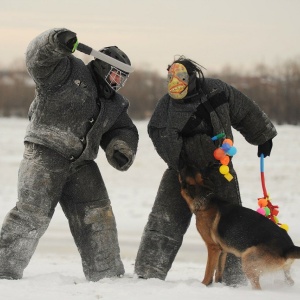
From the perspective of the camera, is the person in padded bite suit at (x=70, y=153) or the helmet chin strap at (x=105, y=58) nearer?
the helmet chin strap at (x=105, y=58)

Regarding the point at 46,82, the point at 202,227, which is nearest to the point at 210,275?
the point at 202,227

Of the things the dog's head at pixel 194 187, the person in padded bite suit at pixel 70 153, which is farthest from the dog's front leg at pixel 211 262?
the person in padded bite suit at pixel 70 153

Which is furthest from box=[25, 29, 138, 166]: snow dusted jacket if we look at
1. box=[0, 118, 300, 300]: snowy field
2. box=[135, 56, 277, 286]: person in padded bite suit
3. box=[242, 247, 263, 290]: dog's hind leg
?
box=[242, 247, 263, 290]: dog's hind leg

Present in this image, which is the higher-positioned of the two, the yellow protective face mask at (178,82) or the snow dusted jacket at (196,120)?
the yellow protective face mask at (178,82)

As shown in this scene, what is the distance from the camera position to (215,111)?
5566 mm

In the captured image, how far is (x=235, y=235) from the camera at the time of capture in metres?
5.23

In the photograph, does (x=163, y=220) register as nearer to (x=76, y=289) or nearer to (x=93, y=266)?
(x=93, y=266)

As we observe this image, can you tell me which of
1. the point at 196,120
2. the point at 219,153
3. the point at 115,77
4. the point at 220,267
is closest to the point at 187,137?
the point at 196,120

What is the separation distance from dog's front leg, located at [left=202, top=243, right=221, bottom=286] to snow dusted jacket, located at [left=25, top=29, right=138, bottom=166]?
102 cm

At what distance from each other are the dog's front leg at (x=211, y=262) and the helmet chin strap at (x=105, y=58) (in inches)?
55.1

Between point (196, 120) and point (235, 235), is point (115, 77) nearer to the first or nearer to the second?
point (196, 120)

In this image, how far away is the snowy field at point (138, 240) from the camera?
472cm

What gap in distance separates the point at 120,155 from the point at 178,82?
69cm

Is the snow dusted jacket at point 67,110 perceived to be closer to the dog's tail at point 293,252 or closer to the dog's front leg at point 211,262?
the dog's front leg at point 211,262
